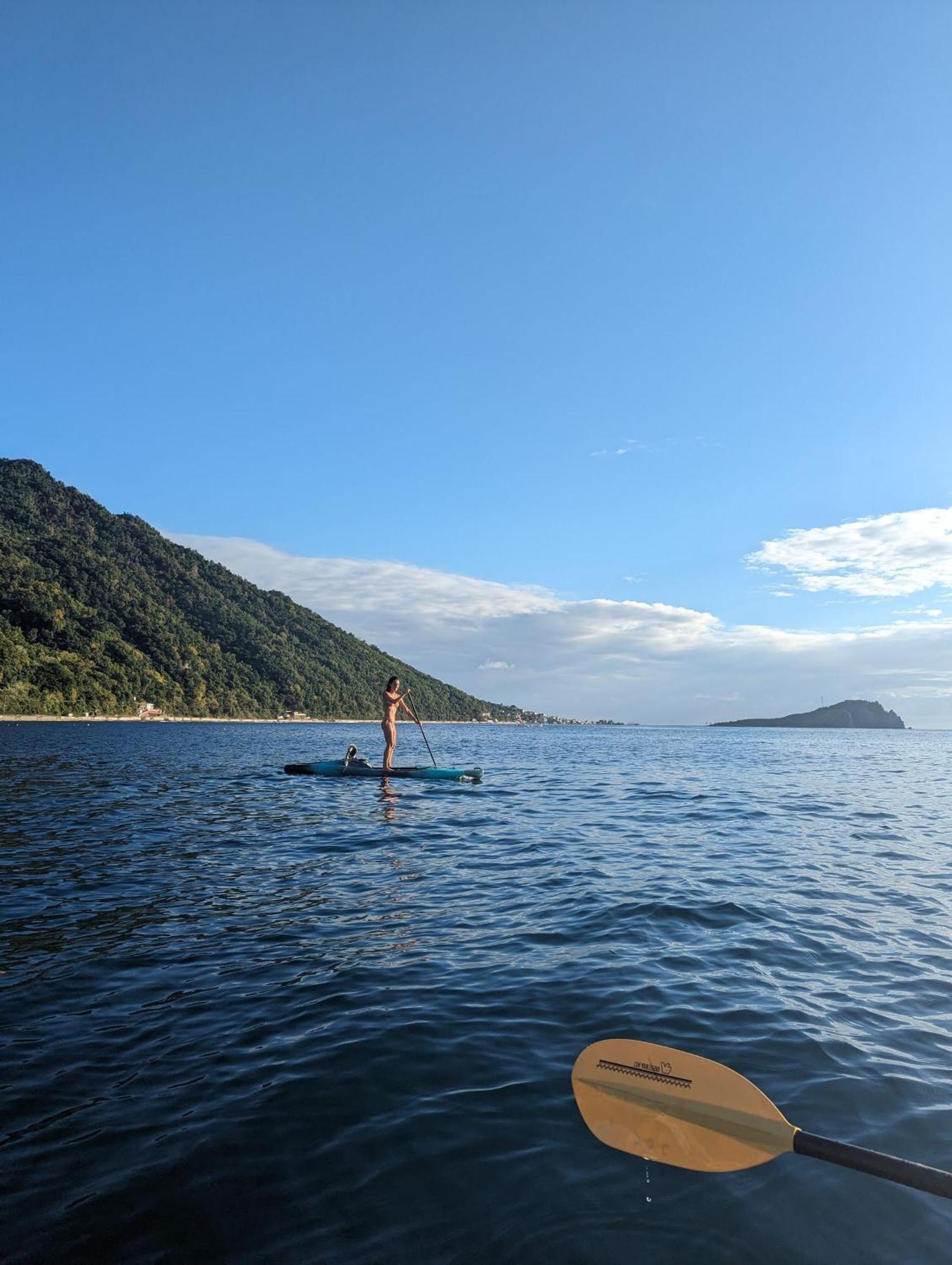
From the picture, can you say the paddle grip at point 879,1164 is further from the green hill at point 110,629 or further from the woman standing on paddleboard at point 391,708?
the green hill at point 110,629

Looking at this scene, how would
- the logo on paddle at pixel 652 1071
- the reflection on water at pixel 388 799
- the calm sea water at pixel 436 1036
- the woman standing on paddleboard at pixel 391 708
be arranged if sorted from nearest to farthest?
1. the calm sea water at pixel 436 1036
2. the logo on paddle at pixel 652 1071
3. the reflection on water at pixel 388 799
4. the woman standing on paddleboard at pixel 391 708

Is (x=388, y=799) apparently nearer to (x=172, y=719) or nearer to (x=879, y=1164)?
(x=879, y=1164)

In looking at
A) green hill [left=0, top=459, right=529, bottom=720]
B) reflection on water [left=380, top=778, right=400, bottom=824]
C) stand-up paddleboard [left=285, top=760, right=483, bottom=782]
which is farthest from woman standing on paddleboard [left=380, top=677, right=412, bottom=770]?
green hill [left=0, top=459, right=529, bottom=720]

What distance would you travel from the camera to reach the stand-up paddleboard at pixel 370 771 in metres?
26.9

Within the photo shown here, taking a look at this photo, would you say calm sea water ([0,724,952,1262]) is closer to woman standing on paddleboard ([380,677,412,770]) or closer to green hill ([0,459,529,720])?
woman standing on paddleboard ([380,677,412,770])

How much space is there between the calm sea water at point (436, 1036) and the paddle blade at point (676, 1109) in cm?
15

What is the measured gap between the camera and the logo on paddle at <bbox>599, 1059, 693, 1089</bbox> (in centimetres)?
504

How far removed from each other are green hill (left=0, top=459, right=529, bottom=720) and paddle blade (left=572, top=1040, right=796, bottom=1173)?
123 meters

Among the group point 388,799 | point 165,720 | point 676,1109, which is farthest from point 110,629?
point 676,1109

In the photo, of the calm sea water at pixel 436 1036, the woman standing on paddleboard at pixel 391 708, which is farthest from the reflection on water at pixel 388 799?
the calm sea water at pixel 436 1036

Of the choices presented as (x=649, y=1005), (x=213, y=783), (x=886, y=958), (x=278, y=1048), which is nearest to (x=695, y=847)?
(x=886, y=958)

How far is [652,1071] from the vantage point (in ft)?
16.9

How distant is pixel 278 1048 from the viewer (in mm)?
6082

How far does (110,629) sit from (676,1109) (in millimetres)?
158082
